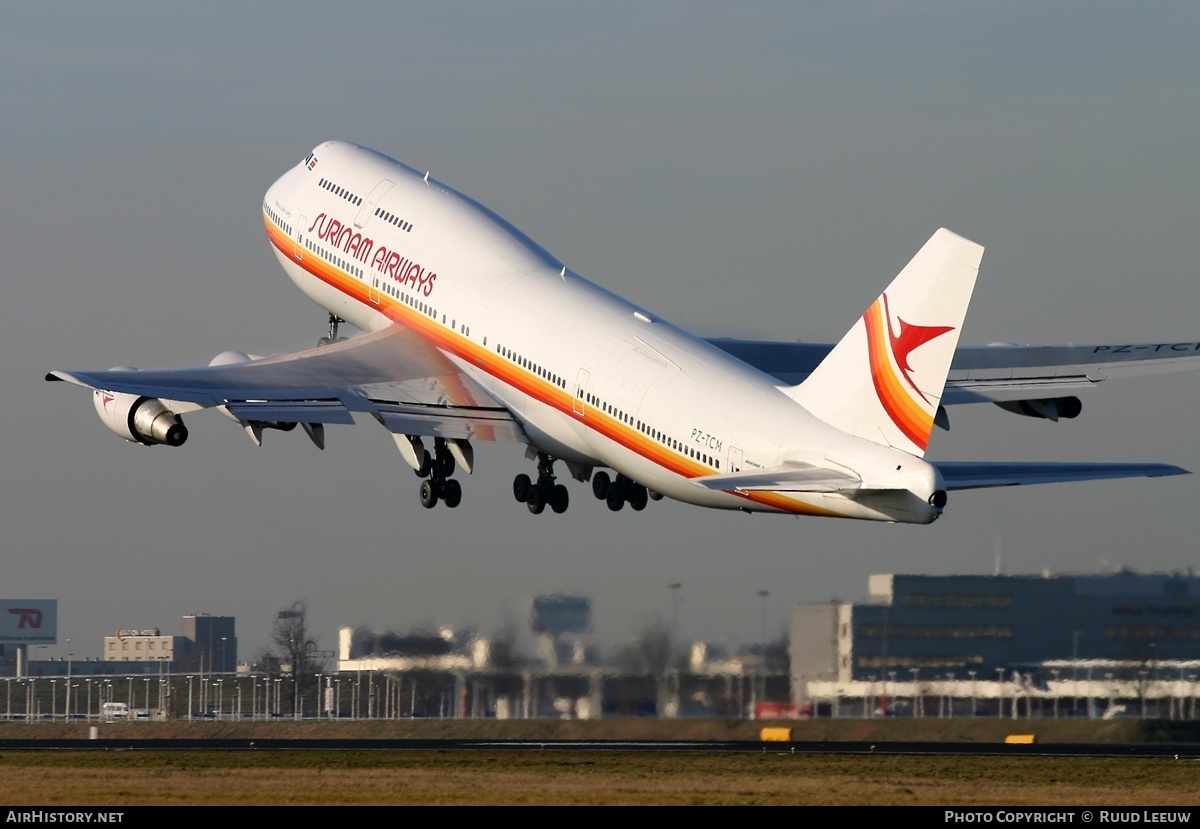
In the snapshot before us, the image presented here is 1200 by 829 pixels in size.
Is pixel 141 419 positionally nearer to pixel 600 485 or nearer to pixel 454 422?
pixel 454 422

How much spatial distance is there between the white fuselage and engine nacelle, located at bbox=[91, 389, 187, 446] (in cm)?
760

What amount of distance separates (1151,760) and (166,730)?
29218mm

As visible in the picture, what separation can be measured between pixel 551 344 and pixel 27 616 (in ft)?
294

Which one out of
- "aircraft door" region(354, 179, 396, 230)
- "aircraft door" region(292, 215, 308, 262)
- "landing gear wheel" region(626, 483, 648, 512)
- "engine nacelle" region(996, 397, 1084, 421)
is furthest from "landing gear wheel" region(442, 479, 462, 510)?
"engine nacelle" region(996, 397, 1084, 421)

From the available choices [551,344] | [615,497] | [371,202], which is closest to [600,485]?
[615,497]

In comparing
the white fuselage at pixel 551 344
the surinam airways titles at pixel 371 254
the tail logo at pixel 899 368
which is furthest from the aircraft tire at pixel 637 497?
the tail logo at pixel 899 368

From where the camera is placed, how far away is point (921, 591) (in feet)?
162

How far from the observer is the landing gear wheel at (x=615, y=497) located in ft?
176

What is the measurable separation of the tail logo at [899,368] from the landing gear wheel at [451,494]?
15.9 meters

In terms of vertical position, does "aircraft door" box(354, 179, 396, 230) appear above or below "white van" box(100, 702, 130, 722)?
above

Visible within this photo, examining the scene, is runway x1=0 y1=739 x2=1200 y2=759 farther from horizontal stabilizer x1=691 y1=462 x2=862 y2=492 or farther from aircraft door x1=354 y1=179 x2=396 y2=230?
aircraft door x1=354 y1=179 x2=396 y2=230

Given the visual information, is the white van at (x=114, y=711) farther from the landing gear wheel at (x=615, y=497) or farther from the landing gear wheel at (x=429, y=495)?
the landing gear wheel at (x=615, y=497)

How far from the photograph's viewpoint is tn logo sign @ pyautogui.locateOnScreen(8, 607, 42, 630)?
129 metres

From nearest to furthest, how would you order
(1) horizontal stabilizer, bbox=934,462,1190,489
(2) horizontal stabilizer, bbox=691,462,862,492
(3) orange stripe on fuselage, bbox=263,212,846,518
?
1. (1) horizontal stabilizer, bbox=934,462,1190,489
2. (2) horizontal stabilizer, bbox=691,462,862,492
3. (3) orange stripe on fuselage, bbox=263,212,846,518
